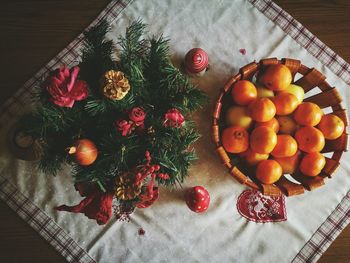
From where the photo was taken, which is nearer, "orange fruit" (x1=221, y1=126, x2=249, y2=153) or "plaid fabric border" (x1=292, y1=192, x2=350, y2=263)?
"orange fruit" (x1=221, y1=126, x2=249, y2=153)

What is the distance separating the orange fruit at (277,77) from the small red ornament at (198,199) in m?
0.27

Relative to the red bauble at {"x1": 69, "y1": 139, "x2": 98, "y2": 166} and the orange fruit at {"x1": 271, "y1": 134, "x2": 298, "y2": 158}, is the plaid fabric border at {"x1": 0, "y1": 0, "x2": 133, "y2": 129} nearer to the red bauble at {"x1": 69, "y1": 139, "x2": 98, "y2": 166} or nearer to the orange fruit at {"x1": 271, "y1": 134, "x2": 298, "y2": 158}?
the red bauble at {"x1": 69, "y1": 139, "x2": 98, "y2": 166}

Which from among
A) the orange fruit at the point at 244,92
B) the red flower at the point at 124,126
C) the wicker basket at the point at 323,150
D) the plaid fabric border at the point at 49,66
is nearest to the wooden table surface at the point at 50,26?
the plaid fabric border at the point at 49,66

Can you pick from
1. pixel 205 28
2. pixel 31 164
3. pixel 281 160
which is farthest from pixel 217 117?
pixel 31 164

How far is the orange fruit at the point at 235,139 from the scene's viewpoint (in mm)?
717

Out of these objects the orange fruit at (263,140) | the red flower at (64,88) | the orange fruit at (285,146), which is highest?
the orange fruit at (285,146)

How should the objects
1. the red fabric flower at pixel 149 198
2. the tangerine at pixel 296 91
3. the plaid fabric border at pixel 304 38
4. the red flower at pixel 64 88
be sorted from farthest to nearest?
1. the plaid fabric border at pixel 304 38
2. the tangerine at pixel 296 91
3. the red fabric flower at pixel 149 198
4. the red flower at pixel 64 88

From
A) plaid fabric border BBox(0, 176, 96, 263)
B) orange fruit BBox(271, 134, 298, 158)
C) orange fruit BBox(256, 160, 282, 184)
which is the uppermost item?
orange fruit BBox(271, 134, 298, 158)

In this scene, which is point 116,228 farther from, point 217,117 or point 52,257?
point 217,117

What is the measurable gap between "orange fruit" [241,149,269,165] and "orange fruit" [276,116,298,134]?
0.07m

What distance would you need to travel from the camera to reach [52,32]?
0.91 m

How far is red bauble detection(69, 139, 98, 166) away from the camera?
0.58 m

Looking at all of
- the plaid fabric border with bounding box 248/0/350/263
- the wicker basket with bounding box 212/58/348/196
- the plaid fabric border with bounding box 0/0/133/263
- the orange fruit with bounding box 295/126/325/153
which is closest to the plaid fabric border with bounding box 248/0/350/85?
the plaid fabric border with bounding box 248/0/350/263

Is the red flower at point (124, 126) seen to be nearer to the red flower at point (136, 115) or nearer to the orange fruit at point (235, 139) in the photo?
the red flower at point (136, 115)
